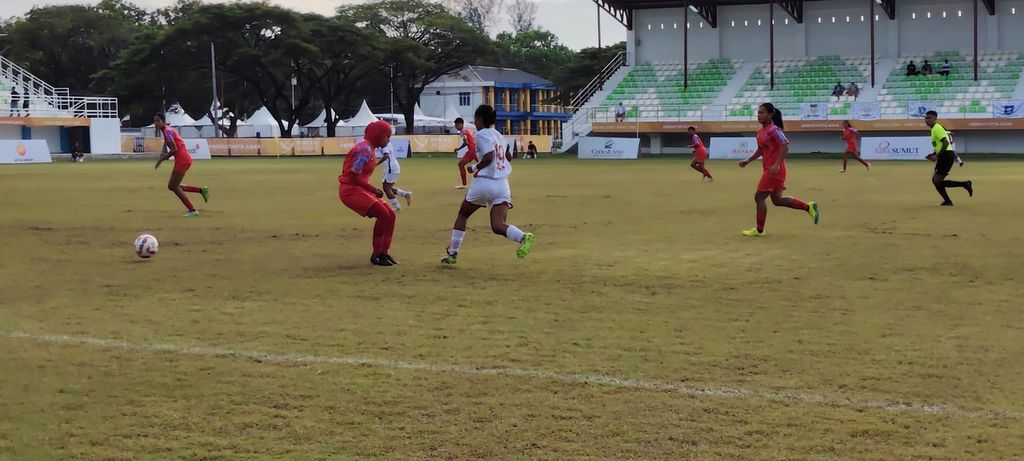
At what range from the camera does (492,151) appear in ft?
40.9

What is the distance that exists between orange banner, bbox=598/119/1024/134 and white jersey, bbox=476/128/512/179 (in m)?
41.4

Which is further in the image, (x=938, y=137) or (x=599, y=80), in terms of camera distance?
(x=599, y=80)

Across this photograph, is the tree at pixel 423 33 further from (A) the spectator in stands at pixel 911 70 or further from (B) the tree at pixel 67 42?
(A) the spectator in stands at pixel 911 70

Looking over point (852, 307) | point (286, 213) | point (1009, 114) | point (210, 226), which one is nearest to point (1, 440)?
point (852, 307)

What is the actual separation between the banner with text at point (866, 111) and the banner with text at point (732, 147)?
213 inches

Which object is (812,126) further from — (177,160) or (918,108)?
(177,160)

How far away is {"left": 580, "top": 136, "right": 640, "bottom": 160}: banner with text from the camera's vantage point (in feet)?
189

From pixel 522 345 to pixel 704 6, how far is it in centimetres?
6131

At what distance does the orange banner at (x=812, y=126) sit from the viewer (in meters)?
54.3

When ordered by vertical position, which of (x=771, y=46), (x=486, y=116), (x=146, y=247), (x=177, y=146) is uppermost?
(x=771, y=46)

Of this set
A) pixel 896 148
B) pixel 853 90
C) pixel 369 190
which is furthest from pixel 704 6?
pixel 369 190

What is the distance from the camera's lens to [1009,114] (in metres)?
54.0

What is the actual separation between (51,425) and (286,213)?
51.5ft

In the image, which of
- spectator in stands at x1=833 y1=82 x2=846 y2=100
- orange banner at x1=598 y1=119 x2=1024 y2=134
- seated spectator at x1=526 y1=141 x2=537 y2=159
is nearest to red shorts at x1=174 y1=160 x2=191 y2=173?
orange banner at x1=598 y1=119 x2=1024 y2=134
